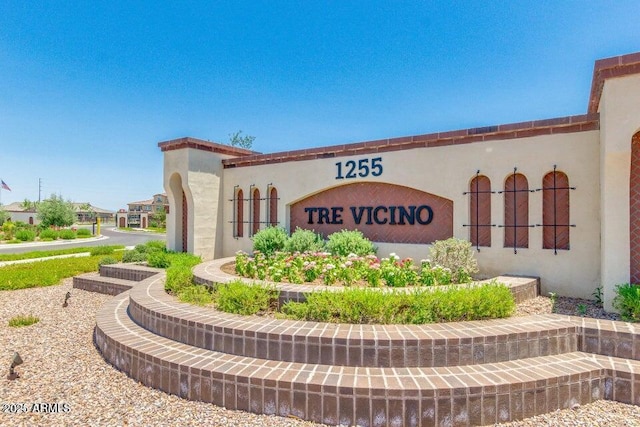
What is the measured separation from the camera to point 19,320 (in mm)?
7141

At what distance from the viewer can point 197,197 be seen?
1211 centimetres

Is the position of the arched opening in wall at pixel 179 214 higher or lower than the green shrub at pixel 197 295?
higher

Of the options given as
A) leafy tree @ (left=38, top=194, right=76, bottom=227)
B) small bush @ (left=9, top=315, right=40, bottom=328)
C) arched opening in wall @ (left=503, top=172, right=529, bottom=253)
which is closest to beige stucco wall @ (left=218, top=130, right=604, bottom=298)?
arched opening in wall @ (left=503, top=172, right=529, bottom=253)

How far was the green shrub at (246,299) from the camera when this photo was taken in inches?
210

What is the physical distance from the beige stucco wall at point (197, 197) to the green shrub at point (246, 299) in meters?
7.02

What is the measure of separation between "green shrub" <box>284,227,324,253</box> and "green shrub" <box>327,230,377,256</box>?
0.50 meters

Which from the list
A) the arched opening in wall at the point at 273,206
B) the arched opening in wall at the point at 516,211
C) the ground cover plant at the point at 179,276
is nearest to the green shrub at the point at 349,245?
the arched opening in wall at the point at 273,206

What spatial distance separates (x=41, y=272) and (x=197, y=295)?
963 cm

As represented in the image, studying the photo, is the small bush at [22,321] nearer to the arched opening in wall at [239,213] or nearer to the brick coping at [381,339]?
the brick coping at [381,339]

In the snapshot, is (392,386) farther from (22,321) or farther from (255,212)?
(255,212)

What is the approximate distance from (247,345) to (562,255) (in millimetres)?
6636

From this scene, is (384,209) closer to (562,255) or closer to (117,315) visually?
(562,255)

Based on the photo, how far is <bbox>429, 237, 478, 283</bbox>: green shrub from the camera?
7082 mm

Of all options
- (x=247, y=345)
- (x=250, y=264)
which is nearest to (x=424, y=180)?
(x=250, y=264)
